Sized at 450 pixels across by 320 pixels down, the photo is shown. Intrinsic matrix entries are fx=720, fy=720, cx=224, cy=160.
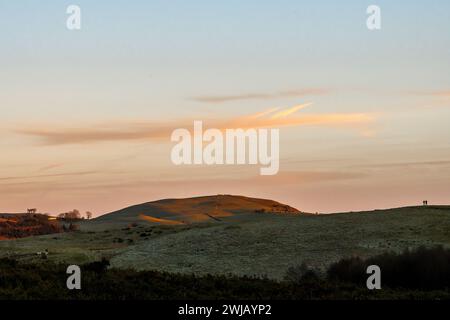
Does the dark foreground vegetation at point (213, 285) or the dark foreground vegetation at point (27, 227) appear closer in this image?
the dark foreground vegetation at point (213, 285)

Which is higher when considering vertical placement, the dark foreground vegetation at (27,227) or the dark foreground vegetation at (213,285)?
the dark foreground vegetation at (27,227)

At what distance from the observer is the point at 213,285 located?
76.0 feet

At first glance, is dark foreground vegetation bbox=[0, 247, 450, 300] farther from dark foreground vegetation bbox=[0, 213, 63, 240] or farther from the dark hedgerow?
dark foreground vegetation bbox=[0, 213, 63, 240]

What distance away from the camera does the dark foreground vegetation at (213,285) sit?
2102 centimetres

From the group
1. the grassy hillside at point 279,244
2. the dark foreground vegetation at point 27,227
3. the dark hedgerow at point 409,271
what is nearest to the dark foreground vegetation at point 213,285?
the dark hedgerow at point 409,271

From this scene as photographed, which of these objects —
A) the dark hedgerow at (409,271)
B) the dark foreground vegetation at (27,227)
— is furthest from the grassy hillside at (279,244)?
the dark foreground vegetation at (27,227)

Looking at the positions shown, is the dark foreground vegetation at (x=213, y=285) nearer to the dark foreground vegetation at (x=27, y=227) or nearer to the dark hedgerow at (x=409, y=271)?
the dark hedgerow at (x=409, y=271)

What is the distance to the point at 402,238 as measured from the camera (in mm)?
42625

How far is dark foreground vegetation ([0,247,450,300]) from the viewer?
21.0 metres

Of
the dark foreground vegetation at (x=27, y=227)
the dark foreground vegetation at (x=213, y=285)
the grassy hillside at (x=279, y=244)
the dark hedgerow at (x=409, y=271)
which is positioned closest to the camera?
the dark foreground vegetation at (x=213, y=285)

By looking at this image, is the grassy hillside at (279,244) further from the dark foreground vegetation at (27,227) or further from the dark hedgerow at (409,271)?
the dark foreground vegetation at (27,227)

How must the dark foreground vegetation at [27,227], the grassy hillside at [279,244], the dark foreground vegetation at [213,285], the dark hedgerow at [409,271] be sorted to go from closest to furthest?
1. the dark foreground vegetation at [213,285]
2. the dark hedgerow at [409,271]
3. the grassy hillside at [279,244]
4. the dark foreground vegetation at [27,227]

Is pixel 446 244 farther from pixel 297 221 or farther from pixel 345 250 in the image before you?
pixel 297 221
